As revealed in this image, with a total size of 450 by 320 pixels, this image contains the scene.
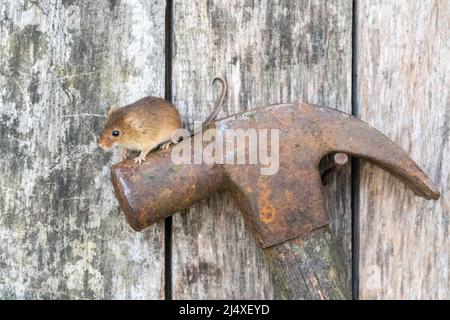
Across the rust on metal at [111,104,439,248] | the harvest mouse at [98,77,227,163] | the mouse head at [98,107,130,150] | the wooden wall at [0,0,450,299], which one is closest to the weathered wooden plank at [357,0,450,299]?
the wooden wall at [0,0,450,299]

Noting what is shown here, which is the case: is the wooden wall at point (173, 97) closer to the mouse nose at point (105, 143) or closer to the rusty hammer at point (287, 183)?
the mouse nose at point (105, 143)

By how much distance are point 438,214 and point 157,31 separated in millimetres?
920

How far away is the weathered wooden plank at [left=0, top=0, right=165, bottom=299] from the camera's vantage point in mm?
1665

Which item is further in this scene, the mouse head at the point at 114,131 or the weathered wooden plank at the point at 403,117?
the weathered wooden plank at the point at 403,117

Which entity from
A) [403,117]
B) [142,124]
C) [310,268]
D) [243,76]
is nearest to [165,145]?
[142,124]

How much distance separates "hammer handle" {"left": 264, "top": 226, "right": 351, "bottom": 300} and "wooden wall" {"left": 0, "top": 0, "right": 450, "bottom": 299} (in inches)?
7.8

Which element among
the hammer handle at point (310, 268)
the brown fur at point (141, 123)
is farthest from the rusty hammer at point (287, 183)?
the brown fur at point (141, 123)

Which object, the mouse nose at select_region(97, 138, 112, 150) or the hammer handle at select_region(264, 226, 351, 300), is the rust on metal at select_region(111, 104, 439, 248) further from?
the mouse nose at select_region(97, 138, 112, 150)

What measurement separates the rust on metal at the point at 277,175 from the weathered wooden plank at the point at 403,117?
188 millimetres

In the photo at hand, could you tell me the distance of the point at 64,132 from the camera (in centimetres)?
167

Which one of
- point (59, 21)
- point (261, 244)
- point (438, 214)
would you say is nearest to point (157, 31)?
point (59, 21)

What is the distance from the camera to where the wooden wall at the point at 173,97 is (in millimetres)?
1662

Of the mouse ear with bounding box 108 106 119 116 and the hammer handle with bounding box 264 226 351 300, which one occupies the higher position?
the mouse ear with bounding box 108 106 119 116

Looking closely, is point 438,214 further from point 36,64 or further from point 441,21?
point 36,64
